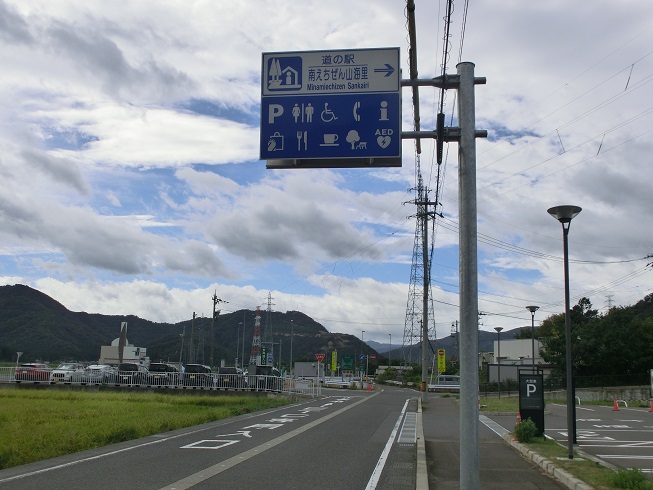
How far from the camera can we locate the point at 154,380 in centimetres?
3666

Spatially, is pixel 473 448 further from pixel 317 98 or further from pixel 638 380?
pixel 638 380

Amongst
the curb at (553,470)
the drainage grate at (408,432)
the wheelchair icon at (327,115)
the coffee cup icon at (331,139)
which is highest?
the wheelchair icon at (327,115)

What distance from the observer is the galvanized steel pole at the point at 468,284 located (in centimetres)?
714

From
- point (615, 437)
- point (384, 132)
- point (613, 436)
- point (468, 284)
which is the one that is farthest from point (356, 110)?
point (613, 436)

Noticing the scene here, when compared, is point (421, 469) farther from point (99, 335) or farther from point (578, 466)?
point (99, 335)

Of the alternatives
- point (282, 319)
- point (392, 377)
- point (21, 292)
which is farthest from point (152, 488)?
point (282, 319)

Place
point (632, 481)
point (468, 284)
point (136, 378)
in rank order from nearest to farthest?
point (468, 284)
point (632, 481)
point (136, 378)

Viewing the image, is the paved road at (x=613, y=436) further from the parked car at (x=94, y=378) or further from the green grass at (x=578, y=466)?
the parked car at (x=94, y=378)

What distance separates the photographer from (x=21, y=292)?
388 ft

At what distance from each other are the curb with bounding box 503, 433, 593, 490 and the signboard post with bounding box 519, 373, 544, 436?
0.97m

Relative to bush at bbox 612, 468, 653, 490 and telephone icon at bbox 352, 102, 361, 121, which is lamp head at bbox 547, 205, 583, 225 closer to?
bush at bbox 612, 468, 653, 490

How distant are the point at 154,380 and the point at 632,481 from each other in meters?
32.1

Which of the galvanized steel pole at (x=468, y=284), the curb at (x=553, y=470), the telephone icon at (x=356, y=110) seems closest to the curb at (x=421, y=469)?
the curb at (x=553, y=470)

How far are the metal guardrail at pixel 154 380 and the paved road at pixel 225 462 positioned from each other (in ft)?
57.1
